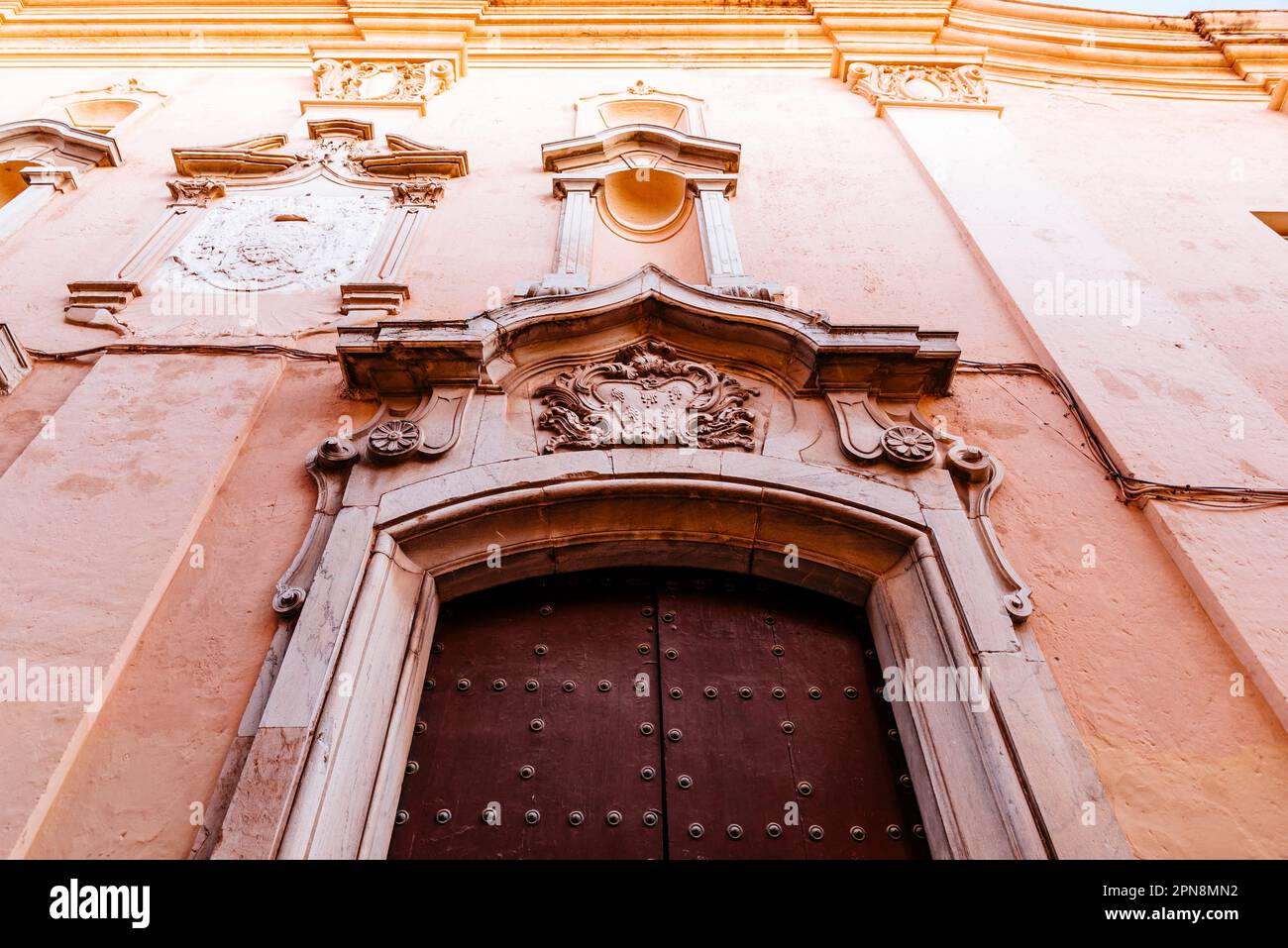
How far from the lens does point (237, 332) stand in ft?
16.6

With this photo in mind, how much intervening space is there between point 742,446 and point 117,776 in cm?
298

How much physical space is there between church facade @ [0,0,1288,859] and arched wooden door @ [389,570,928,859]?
0.02 m

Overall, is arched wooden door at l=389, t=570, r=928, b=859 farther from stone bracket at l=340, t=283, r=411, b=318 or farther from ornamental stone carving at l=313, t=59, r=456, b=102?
ornamental stone carving at l=313, t=59, r=456, b=102

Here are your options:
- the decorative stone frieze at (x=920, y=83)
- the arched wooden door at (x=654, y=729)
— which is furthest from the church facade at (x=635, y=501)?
the decorative stone frieze at (x=920, y=83)

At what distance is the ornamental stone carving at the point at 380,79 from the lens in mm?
7912

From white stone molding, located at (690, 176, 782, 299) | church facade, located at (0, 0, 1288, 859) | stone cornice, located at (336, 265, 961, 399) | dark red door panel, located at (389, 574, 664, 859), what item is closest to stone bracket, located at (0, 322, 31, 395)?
church facade, located at (0, 0, 1288, 859)

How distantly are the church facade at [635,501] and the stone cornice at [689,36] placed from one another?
2419 millimetres

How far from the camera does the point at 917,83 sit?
26.9 ft

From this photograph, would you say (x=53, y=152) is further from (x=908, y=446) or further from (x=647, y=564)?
(x=908, y=446)

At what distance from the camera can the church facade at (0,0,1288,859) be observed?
3.18 m

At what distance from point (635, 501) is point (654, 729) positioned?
1.08 meters

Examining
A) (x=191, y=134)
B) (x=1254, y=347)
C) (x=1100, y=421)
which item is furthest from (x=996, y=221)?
(x=191, y=134)

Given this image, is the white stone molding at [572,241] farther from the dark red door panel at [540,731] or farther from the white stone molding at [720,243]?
the dark red door panel at [540,731]
